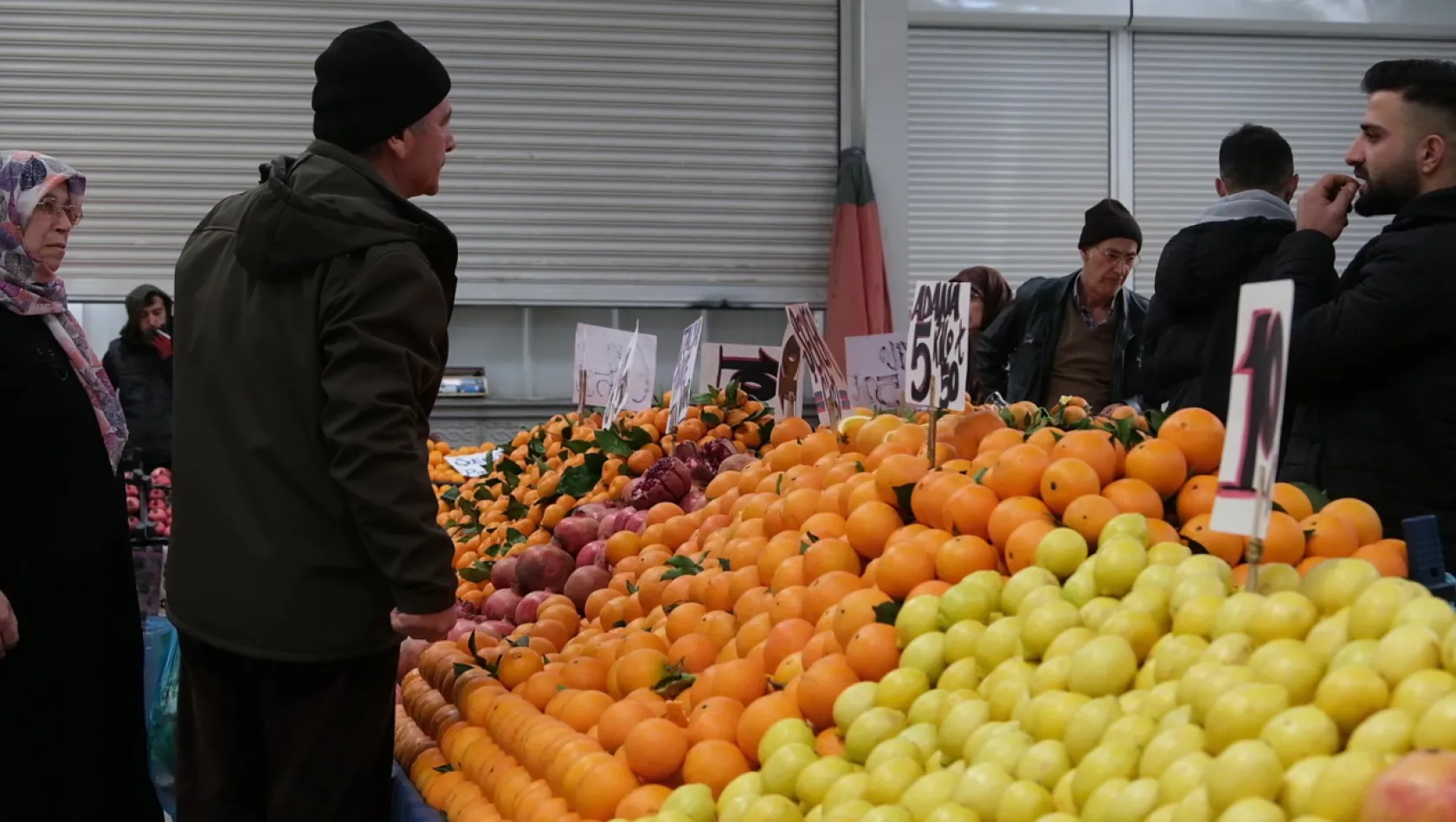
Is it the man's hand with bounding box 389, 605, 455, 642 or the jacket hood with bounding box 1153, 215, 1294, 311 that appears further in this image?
the jacket hood with bounding box 1153, 215, 1294, 311

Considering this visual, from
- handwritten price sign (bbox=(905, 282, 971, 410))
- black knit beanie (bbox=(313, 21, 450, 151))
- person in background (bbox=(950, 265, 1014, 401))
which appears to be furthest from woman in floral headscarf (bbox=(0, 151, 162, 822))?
person in background (bbox=(950, 265, 1014, 401))

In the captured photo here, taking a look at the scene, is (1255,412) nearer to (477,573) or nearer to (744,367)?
(477,573)

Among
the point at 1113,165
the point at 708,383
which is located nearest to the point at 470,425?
the point at 708,383

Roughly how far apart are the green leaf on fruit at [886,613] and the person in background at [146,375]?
5.36m

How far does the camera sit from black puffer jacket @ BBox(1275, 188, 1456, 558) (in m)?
2.39

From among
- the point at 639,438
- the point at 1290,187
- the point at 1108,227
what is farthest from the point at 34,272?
the point at 1108,227

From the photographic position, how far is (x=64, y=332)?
277 centimetres

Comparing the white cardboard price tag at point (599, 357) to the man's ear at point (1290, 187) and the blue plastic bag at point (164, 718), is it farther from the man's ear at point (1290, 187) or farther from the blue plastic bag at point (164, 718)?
the man's ear at point (1290, 187)

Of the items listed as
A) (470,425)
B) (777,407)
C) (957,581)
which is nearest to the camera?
(957,581)

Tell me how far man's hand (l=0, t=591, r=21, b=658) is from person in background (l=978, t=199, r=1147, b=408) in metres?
3.21

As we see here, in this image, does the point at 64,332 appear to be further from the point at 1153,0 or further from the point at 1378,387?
the point at 1153,0

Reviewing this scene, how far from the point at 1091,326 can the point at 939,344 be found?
265 cm

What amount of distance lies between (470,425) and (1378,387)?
5.79 metres

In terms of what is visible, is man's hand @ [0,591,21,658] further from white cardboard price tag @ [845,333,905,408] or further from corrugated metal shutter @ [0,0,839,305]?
corrugated metal shutter @ [0,0,839,305]
